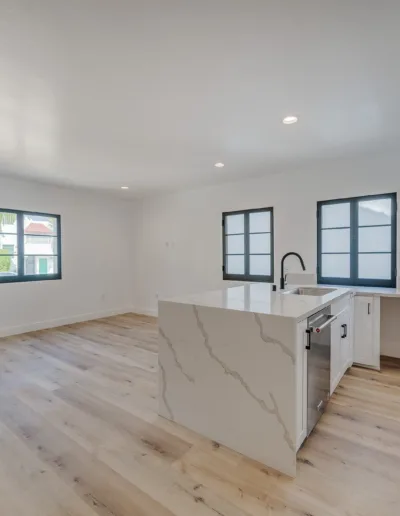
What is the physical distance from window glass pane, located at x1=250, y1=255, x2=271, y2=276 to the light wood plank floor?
2.09 meters

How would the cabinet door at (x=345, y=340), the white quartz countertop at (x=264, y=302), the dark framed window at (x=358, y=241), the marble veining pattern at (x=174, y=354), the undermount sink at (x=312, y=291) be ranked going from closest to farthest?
the white quartz countertop at (x=264, y=302) → the marble veining pattern at (x=174, y=354) → the cabinet door at (x=345, y=340) → the undermount sink at (x=312, y=291) → the dark framed window at (x=358, y=241)

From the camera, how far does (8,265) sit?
193 inches

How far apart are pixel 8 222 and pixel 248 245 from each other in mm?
4055

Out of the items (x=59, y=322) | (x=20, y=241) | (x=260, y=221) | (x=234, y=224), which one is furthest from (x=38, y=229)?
(x=260, y=221)

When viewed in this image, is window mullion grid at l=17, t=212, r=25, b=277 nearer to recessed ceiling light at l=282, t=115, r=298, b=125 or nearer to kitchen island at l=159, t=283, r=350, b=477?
kitchen island at l=159, t=283, r=350, b=477

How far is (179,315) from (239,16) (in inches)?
75.4

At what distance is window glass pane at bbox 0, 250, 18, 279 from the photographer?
4.84 m

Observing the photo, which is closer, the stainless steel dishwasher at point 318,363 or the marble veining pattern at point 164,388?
the stainless steel dishwasher at point 318,363

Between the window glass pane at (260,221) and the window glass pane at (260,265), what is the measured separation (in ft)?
1.46

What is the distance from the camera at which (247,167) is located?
4324mm

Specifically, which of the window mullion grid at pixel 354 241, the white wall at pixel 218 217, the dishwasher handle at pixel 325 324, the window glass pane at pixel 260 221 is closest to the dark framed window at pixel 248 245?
the window glass pane at pixel 260 221

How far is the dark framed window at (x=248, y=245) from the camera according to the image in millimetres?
4863

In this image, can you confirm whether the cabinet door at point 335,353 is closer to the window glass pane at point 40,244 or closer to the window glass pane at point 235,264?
the window glass pane at point 235,264

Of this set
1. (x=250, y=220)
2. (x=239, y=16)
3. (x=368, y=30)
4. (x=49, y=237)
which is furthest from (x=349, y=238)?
(x=49, y=237)
